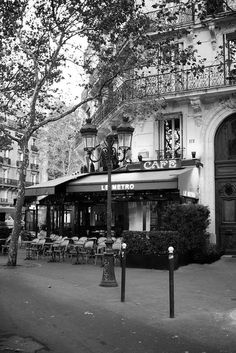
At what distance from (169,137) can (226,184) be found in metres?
3.36

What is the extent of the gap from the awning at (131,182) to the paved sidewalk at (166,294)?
3.05 m

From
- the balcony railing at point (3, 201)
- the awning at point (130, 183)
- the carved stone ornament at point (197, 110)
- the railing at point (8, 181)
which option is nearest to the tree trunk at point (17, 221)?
the awning at point (130, 183)

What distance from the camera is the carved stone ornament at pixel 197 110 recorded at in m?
18.2

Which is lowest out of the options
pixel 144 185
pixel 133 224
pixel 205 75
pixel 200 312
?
pixel 200 312

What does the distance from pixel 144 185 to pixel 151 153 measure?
403cm

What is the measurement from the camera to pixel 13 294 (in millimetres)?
9258

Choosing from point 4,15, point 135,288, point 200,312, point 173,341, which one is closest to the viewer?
point 173,341

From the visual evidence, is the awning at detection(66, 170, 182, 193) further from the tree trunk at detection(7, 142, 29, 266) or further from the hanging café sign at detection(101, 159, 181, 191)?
the tree trunk at detection(7, 142, 29, 266)

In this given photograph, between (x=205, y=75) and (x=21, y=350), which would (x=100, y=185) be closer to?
(x=205, y=75)

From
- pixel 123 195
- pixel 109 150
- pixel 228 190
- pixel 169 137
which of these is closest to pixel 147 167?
pixel 123 195

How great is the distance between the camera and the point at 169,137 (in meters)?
19.2

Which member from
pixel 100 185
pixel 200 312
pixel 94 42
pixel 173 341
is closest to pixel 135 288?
pixel 200 312

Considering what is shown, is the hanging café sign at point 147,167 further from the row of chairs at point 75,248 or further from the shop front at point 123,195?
the row of chairs at point 75,248

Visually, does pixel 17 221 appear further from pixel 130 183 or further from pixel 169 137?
pixel 169 137
